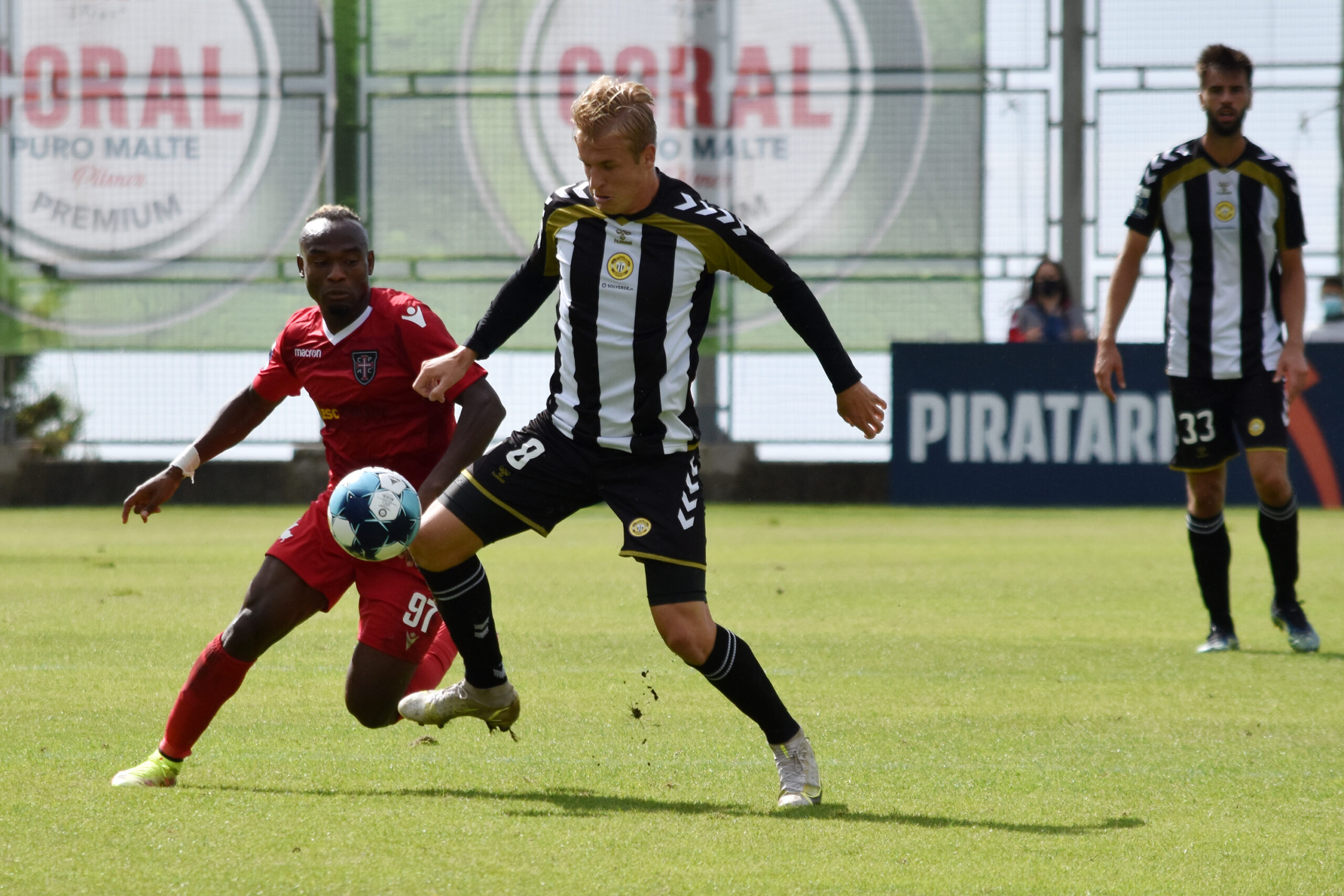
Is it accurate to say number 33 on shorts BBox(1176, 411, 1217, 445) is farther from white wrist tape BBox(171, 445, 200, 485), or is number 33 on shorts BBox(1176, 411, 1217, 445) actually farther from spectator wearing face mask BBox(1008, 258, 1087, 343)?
spectator wearing face mask BBox(1008, 258, 1087, 343)

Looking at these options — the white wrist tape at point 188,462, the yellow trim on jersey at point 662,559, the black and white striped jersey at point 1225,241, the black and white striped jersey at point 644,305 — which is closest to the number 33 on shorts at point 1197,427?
the black and white striped jersey at point 1225,241

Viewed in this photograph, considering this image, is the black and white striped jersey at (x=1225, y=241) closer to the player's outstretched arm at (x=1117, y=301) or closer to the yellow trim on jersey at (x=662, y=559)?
the player's outstretched arm at (x=1117, y=301)

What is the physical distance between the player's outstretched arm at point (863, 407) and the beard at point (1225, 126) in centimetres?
332

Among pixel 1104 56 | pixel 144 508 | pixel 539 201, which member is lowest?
pixel 144 508

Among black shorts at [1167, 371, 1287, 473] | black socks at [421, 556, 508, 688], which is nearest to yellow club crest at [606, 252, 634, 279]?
black socks at [421, 556, 508, 688]

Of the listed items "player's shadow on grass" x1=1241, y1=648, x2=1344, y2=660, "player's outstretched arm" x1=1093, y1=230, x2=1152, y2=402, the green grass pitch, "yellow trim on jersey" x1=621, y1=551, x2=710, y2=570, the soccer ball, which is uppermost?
"player's outstretched arm" x1=1093, y1=230, x2=1152, y2=402

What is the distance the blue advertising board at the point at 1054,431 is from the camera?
14922 millimetres

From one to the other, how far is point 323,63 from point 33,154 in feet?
9.44

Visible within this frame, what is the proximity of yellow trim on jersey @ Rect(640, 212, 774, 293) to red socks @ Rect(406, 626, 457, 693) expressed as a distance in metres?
1.49

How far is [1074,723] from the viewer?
5.35m

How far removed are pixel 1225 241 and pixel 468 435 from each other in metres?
3.83

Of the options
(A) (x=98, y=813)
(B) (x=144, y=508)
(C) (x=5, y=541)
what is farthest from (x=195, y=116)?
(A) (x=98, y=813)

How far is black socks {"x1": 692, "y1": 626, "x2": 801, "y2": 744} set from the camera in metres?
4.31

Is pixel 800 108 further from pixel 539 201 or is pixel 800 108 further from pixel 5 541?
pixel 5 541
